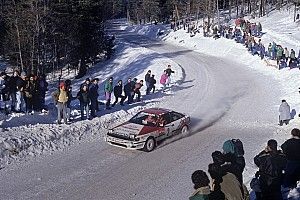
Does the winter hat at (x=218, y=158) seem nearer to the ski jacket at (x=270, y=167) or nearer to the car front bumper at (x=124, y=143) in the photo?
the ski jacket at (x=270, y=167)

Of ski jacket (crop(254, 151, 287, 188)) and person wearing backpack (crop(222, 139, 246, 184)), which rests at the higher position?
person wearing backpack (crop(222, 139, 246, 184))

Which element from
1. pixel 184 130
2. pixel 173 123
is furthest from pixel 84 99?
pixel 184 130

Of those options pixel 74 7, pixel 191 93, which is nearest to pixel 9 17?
pixel 74 7

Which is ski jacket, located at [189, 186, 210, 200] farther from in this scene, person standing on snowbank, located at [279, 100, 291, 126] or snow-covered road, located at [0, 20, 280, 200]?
person standing on snowbank, located at [279, 100, 291, 126]

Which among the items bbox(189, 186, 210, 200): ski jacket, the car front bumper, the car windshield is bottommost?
the car front bumper

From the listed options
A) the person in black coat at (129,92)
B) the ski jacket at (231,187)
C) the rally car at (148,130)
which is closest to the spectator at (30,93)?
the rally car at (148,130)

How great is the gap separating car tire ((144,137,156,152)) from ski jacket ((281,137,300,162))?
662 centimetres

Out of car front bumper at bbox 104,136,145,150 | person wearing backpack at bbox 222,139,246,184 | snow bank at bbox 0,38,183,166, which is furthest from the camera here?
car front bumper at bbox 104,136,145,150

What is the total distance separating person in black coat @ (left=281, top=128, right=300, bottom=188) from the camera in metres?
10.3

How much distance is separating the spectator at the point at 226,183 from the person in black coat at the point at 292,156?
323 cm

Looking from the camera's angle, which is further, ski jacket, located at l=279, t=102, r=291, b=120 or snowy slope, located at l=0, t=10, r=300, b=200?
ski jacket, located at l=279, t=102, r=291, b=120

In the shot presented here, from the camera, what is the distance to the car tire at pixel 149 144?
53.2 feet

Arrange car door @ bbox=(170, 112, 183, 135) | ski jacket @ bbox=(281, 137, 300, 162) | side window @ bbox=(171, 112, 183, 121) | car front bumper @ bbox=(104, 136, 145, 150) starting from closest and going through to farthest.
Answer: ski jacket @ bbox=(281, 137, 300, 162), car front bumper @ bbox=(104, 136, 145, 150), car door @ bbox=(170, 112, 183, 135), side window @ bbox=(171, 112, 183, 121)

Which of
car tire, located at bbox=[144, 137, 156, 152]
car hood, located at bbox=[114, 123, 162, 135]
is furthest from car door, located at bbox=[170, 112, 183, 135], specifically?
car tire, located at bbox=[144, 137, 156, 152]
